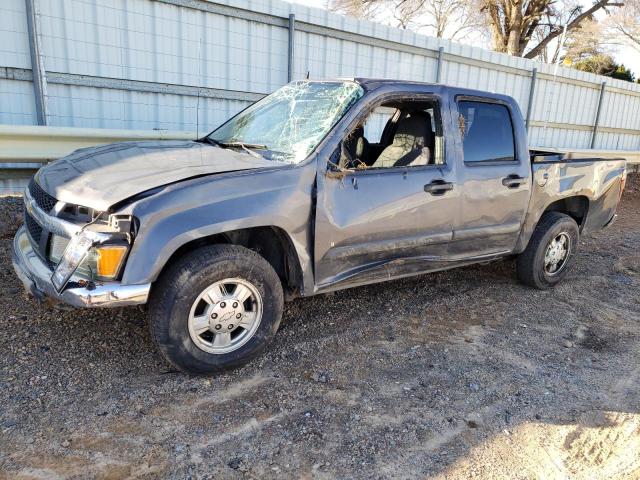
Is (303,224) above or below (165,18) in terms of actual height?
below

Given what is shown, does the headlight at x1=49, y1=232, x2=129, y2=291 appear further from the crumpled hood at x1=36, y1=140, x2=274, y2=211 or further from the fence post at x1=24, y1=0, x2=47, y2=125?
the fence post at x1=24, y1=0, x2=47, y2=125

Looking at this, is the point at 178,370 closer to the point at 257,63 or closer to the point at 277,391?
the point at 277,391

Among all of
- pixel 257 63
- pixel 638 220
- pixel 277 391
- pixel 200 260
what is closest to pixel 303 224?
pixel 200 260

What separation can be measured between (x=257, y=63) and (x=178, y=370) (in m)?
5.70

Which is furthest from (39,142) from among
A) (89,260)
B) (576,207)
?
(576,207)

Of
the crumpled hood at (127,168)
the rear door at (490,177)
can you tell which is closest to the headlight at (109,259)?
the crumpled hood at (127,168)

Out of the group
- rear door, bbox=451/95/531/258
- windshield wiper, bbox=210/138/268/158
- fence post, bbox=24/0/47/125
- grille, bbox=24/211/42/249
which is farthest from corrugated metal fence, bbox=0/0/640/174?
rear door, bbox=451/95/531/258

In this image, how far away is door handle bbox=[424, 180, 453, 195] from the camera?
400 cm

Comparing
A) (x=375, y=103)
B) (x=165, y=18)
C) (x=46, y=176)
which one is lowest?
(x=46, y=176)

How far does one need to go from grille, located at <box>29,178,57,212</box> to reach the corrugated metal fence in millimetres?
2132

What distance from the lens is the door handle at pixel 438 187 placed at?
4.00 m

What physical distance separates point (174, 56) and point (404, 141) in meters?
4.03

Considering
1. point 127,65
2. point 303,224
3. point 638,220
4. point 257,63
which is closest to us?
point 303,224

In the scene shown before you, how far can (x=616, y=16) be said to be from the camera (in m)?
28.2
